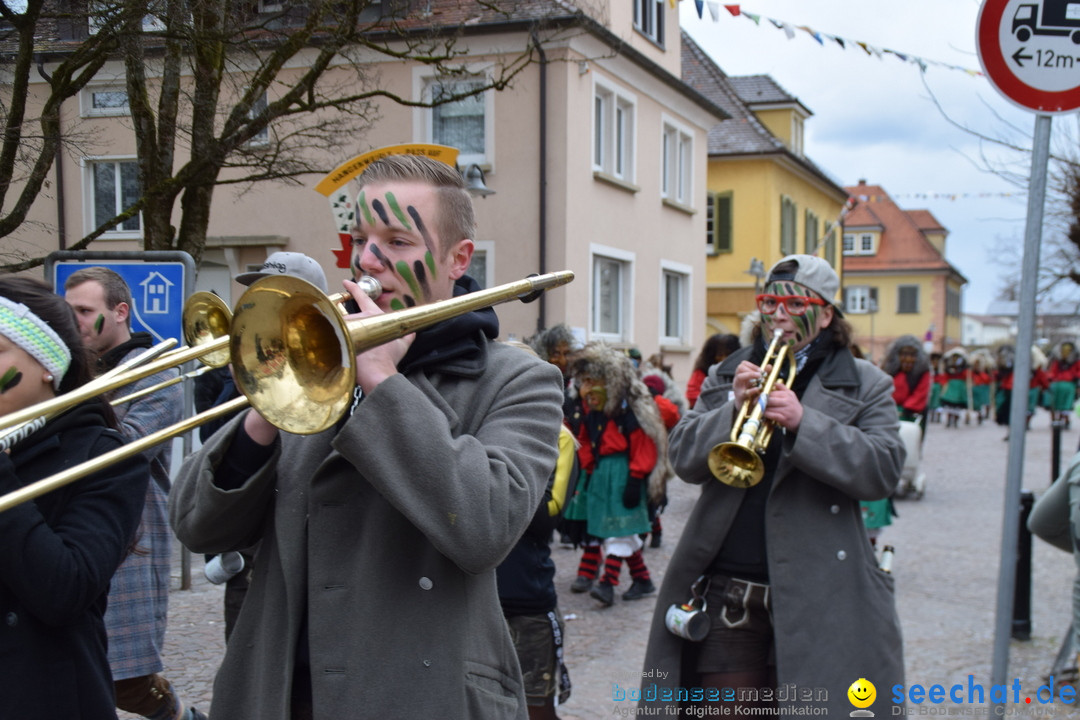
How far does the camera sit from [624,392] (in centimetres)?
740

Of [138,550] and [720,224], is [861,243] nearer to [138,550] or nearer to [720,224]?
[720,224]

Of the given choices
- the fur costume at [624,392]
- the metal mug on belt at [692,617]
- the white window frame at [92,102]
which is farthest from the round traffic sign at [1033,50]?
the fur costume at [624,392]

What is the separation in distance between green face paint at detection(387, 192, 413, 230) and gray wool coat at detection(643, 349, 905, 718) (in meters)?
1.69

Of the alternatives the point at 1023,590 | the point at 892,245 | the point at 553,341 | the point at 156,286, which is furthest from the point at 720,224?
the point at 892,245

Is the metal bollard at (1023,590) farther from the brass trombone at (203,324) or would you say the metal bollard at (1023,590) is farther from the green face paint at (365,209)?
the green face paint at (365,209)

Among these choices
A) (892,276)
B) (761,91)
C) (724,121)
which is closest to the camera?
(724,121)

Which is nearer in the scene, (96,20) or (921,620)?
(96,20)

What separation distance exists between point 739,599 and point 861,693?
1.56ft

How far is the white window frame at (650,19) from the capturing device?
17.4 m

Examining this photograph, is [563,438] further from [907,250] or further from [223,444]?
[907,250]

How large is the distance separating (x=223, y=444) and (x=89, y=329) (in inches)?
92.6

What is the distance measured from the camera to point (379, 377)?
1.81 meters

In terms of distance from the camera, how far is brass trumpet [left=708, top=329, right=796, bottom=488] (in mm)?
3291

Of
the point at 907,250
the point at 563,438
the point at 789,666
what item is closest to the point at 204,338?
the point at 563,438
